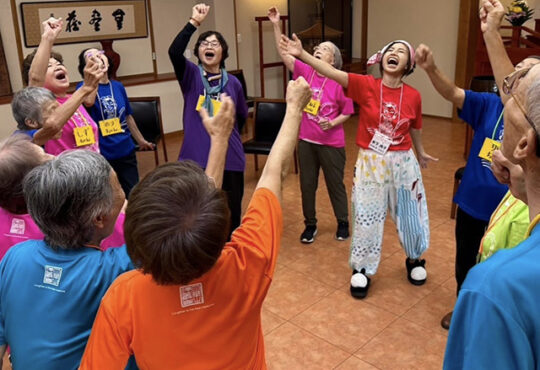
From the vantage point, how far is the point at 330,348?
258 centimetres

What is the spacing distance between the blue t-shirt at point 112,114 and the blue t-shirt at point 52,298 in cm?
227

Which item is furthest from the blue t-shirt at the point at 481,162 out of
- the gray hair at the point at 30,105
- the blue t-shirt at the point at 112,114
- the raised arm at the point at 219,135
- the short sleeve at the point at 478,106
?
the blue t-shirt at the point at 112,114

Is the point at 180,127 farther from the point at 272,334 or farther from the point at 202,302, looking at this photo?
the point at 202,302

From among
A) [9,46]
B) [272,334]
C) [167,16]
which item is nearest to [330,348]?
[272,334]

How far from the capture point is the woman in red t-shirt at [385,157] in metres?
2.81

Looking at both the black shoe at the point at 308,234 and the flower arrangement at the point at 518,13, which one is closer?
the black shoe at the point at 308,234

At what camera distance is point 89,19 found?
6.37 meters

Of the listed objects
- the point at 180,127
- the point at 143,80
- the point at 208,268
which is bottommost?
the point at 180,127

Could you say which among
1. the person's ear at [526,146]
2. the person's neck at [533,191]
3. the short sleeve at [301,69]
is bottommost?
the short sleeve at [301,69]

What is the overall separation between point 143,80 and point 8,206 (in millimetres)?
5585

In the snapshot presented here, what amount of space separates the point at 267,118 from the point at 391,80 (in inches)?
96.4

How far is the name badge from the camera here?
285cm

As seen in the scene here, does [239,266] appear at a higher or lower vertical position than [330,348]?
higher

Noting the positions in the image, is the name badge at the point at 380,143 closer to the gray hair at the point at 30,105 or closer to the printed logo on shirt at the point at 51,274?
the gray hair at the point at 30,105
